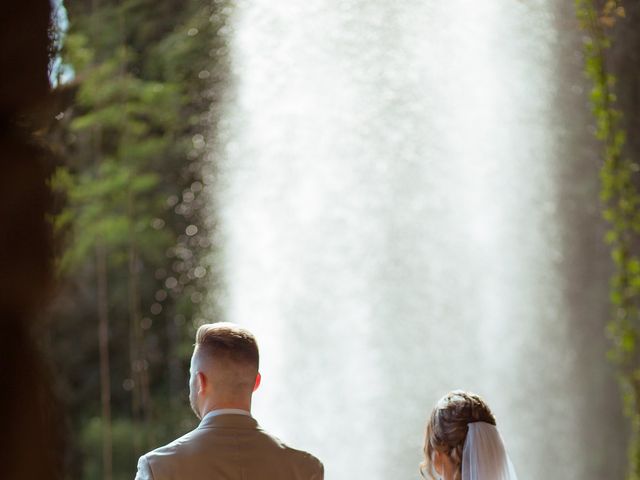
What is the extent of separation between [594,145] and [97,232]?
4.85 metres

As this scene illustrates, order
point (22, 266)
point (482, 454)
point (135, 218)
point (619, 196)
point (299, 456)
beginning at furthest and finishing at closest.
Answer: point (135, 218), point (619, 196), point (482, 454), point (299, 456), point (22, 266)

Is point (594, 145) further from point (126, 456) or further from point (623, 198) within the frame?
point (126, 456)

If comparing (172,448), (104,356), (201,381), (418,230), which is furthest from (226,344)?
(104,356)

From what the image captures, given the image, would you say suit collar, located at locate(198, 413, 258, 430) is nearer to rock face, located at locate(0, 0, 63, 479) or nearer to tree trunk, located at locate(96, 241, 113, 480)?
rock face, located at locate(0, 0, 63, 479)

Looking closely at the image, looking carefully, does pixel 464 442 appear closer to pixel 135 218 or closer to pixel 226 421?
pixel 226 421

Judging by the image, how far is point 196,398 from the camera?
2477 mm

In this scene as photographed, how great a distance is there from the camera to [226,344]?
2.41 m

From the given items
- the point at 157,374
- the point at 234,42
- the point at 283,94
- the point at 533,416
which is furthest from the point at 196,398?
the point at 157,374

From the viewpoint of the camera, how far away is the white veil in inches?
109

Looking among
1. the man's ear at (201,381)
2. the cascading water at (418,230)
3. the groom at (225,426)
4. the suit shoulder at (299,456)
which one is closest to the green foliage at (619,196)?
the cascading water at (418,230)

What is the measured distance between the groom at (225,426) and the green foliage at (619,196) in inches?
198

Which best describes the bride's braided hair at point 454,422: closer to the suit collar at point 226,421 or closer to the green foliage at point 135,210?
the suit collar at point 226,421

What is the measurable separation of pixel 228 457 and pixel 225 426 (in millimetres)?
72

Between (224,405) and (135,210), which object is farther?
(135,210)
